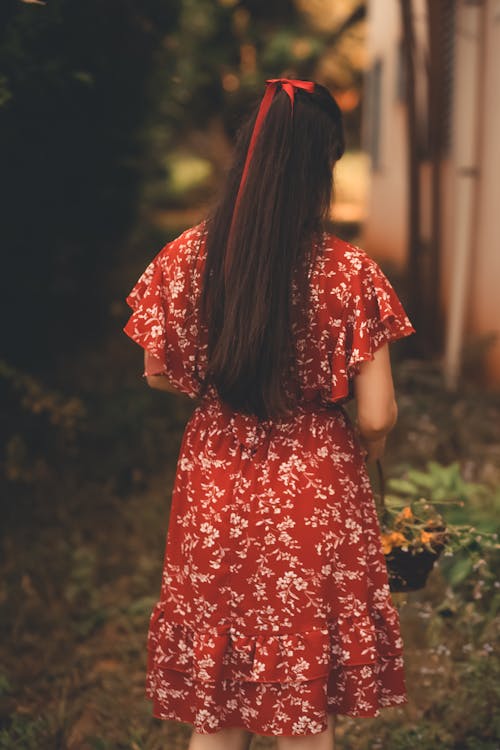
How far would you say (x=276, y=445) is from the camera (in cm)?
215

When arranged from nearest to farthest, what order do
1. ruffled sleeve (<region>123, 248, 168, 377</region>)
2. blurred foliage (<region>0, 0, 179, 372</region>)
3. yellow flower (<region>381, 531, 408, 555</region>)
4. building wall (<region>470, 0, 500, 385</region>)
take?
ruffled sleeve (<region>123, 248, 168, 377</region>), yellow flower (<region>381, 531, 408, 555</region>), blurred foliage (<region>0, 0, 179, 372</region>), building wall (<region>470, 0, 500, 385</region>)

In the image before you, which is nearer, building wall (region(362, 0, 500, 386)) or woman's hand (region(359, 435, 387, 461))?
woman's hand (region(359, 435, 387, 461))

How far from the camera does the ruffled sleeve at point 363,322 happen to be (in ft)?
6.68

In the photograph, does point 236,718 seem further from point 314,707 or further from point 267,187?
point 267,187

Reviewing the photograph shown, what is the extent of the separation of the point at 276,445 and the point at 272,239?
1.54 feet

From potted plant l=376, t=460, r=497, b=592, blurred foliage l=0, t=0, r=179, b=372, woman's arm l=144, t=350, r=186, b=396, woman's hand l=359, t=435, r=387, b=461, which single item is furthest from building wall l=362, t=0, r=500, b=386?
woman's arm l=144, t=350, r=186, b=396

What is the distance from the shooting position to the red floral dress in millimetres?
2074

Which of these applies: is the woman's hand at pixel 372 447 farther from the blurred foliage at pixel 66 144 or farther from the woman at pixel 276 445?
the blurred foliage at pixel 66 144

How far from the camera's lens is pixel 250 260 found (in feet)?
6.63

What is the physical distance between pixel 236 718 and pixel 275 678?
18 centimetres

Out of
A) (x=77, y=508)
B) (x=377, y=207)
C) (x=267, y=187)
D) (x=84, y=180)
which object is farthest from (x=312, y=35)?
(x=267, y=187)

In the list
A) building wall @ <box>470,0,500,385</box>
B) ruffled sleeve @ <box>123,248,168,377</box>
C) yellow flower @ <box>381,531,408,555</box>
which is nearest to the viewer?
ruffled sleeve @ <box>123,248,168,377</box>

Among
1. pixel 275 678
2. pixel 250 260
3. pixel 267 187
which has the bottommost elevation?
pixel 275 678

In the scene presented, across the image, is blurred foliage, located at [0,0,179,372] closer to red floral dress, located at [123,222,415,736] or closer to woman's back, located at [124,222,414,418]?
woman's back, located at [124,222,414,418]
